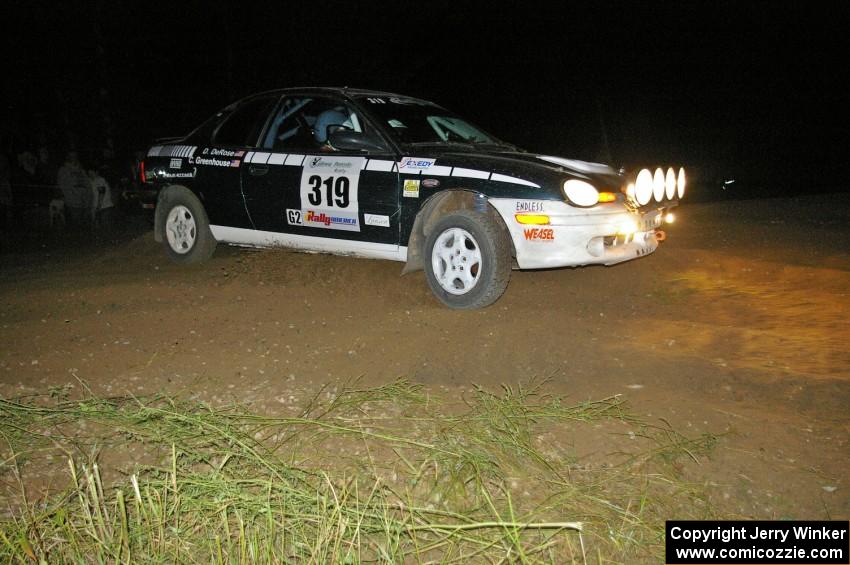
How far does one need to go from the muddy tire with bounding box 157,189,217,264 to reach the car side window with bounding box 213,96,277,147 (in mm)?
588

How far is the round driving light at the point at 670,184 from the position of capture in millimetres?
6101

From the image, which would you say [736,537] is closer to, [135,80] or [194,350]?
[194,350]

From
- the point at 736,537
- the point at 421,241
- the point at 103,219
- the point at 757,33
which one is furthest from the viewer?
the point at 757,33

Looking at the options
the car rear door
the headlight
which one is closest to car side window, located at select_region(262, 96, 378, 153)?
the car rear door

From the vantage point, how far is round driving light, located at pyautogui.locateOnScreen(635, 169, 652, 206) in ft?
19.0

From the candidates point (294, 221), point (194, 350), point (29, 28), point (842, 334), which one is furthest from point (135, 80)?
point (842, 334)

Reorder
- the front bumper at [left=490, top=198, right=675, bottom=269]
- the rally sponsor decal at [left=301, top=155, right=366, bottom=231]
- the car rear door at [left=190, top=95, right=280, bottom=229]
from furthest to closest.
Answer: the car rear door at [left=190, top=95, right=280, bottom=229] → the rally sponsor decal at [left=301, top=155, right=366, bottom=231] → the front bumper at [left=490, top=198, right=675, bottom=269]

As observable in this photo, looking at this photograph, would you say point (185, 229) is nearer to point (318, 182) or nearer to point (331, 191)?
point (318, 182)

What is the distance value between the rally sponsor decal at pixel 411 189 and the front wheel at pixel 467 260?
0.29 metres

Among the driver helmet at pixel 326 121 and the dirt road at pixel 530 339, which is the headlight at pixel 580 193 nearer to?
the dirt road at pixel 530 339

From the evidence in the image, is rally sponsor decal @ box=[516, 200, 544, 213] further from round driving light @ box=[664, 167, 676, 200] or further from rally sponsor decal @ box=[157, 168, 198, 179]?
rally sponsor decal @ box=[157, 168, 198, 179]

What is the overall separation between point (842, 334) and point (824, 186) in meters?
16.1

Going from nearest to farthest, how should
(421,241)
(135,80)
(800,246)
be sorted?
1. (421,241)
2. (800,246)
3. (135,80)

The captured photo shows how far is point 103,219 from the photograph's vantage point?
12938 mm
